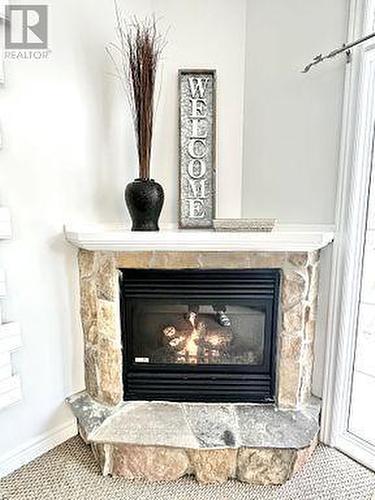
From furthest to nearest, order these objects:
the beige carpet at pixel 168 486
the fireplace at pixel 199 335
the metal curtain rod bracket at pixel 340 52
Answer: the fireplace at pixel 199 335 → the beige carpet at pixel 168 486 → the metal curtain rod bracket at pixel 340 52

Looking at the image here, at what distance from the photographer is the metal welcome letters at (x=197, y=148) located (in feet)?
6.11

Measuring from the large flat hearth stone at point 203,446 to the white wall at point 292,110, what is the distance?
1.03 meters

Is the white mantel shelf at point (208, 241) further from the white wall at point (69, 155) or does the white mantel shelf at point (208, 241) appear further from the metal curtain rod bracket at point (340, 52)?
the metal curtain rod bracket at point (340, 52)

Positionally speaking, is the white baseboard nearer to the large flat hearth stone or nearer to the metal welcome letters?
the large flat hearth stone

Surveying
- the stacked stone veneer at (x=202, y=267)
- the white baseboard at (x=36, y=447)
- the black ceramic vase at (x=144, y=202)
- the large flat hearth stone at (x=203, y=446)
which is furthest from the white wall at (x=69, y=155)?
the large flat hearth stone at (x=203, y=446)

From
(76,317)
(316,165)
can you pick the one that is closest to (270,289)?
(316,165)

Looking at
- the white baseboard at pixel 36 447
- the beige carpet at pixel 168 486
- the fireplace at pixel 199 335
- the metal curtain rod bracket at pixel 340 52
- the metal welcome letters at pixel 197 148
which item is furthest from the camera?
the metal welcome letters at pixel 197 148

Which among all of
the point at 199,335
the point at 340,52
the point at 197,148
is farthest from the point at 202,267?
the point at 340,52

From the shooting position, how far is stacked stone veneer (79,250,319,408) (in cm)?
165

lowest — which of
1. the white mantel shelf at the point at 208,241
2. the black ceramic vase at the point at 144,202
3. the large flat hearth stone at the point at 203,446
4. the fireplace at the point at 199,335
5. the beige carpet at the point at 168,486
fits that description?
the beige carpet at the point at 168,486

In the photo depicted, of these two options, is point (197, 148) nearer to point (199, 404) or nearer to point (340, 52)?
point (340, 52)

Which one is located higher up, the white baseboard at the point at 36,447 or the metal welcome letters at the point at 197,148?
the metal welcome letters at the point at 197,148

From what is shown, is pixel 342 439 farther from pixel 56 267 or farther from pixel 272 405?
pixel 56 267

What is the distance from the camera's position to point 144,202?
1.67 metres
